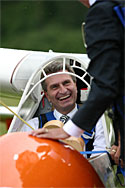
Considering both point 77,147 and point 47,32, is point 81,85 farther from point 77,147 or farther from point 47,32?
point 47,32

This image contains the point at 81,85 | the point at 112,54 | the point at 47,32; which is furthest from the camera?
the point at 47,32

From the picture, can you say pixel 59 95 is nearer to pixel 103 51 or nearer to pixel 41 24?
pixel 103 51

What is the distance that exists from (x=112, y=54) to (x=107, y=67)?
5cm

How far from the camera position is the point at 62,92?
228 centimetres

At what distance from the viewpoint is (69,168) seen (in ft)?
4.65

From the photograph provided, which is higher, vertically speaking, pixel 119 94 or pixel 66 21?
pixel 66 21

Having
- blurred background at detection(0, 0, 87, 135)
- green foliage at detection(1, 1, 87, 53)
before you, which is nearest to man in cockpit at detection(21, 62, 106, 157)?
blurred background at detection(0, 0, 87, 135)

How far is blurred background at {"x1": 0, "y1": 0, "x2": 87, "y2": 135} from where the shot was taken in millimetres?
12008

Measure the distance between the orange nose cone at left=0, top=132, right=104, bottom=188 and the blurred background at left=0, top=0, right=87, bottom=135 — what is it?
10.1 metres

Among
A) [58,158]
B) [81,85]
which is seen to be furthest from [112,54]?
[81,85]

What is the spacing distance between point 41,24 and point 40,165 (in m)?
12.5

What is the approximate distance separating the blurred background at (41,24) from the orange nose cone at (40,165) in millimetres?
10148

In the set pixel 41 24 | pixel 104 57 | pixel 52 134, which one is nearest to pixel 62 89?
pixel 52 134

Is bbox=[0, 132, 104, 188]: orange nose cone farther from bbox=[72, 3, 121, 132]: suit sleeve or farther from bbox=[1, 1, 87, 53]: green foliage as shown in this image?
bbox=[1, 1, 87, 53]: green foliage
